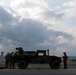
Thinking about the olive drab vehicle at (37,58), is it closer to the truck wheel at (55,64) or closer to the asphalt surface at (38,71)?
the truck wheel at (55,64)

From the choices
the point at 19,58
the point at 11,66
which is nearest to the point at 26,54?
the point at 19,58

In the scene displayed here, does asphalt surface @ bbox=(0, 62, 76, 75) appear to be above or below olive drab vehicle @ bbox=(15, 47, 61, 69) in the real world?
below

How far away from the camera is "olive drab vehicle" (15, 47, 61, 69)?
1156 inches

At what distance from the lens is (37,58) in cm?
2956

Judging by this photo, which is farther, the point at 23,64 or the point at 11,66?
the point at 11,66

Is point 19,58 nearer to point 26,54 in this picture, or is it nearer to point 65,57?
point 26,54

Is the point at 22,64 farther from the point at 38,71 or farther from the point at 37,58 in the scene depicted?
the point at 38,71

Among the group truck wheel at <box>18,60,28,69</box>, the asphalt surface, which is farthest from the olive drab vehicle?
the asphalt surface

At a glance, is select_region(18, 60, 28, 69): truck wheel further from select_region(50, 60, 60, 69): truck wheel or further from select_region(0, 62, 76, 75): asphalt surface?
select_region(50, 60, 60, 69): truck wheel

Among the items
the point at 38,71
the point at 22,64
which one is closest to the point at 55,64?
the point at 22,64

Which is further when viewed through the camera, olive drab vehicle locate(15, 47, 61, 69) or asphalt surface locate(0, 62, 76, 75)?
olive drab vehicle locate(15, 47, 61, 69)

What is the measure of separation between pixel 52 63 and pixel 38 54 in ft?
5.57

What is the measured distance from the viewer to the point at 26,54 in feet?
97.7

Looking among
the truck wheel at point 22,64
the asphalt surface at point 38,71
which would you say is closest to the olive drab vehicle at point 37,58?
the truck wheel at point 22,64
